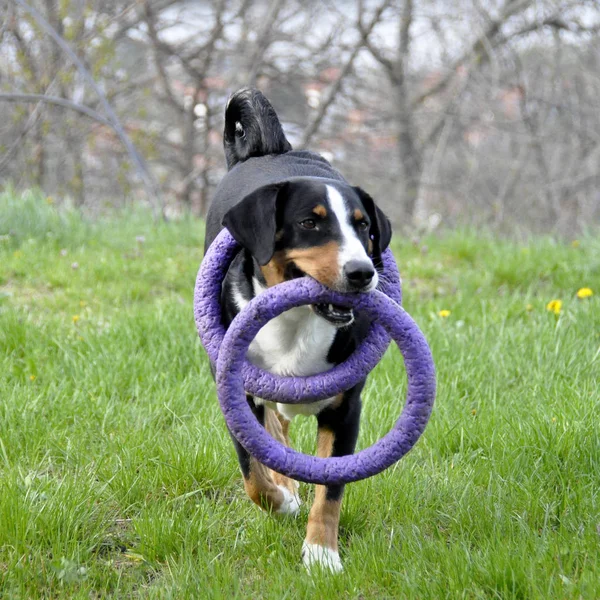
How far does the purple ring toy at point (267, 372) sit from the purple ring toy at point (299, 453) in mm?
128

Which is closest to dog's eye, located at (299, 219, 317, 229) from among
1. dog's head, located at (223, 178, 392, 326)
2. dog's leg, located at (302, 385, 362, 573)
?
dog's head, located at (223, 178, 392, 326)

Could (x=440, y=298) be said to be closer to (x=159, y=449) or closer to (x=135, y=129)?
(x=159, y=449)

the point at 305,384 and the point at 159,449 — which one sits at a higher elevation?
the point at 305,384

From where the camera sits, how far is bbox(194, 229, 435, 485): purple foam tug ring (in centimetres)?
244

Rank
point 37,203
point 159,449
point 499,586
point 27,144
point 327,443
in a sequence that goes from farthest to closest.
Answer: point 27,144 → point 37,203 → point 159,449 → point 327,443 → point 499,586

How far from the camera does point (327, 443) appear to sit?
277 cm

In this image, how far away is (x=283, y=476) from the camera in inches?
121

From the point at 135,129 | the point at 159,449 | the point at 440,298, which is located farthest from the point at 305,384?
the point at 135,129

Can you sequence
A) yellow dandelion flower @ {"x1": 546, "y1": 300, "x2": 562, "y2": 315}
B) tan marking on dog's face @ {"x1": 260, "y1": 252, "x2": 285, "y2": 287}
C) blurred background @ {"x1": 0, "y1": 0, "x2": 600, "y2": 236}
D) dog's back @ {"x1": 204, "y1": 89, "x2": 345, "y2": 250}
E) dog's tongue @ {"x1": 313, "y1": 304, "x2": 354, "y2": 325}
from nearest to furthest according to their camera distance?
dog's tongue @ {"x1": 313, "y1": 304, "x2": 354, "y2": 325} → tan marking on dog's face @ {"x1": 260, "y1": 252, "x2": 285, "y2": 287} → dog's back @ {"x1": 204, "y1": 89, "x2": 345, "y2": 250} → yellow dandelion flower @ {"x1": 546, "y1": 300, "x2": 562, "y2": 315} → blurred background @ {"x1": 0, "y1": 0, "x2": 600, "y2": 236}

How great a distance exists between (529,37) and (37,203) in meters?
5.34

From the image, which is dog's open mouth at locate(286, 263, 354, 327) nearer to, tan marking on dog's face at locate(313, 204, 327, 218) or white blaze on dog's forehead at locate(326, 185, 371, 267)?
white blaze on dog's forehead at locate(326, 185, 371, 267)

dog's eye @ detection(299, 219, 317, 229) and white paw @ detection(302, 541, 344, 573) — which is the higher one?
dog's eye @ detection(299, 219, 317, 229)

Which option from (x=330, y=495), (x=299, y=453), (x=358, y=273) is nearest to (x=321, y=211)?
(x=358, y=273)

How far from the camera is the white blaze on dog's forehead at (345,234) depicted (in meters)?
2.45
